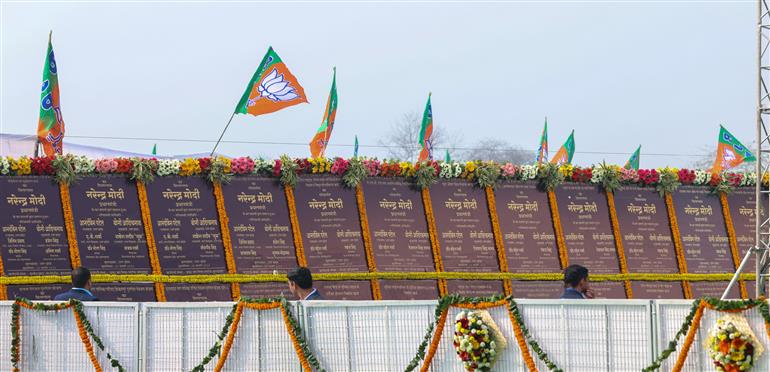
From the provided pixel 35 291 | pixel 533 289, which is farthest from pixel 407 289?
pixel 35 291

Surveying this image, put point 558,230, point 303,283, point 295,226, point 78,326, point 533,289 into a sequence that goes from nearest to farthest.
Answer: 1. point 78,326
2. point 303,283
3. point 295,226
4. point 533,289
5. point 558,230

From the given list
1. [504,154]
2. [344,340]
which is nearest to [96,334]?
[344,340]

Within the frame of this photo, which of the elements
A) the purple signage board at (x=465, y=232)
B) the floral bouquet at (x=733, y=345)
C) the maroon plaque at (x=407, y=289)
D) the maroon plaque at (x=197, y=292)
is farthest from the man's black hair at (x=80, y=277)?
the floral bouquet at (x=733, y=345)

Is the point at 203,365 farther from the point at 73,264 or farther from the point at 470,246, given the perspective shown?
the point at 470,246

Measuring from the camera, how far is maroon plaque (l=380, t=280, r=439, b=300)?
16858 mm

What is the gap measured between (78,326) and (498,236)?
7.29 metres

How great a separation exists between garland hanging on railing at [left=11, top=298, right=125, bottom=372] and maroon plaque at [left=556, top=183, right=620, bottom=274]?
8.27 meters

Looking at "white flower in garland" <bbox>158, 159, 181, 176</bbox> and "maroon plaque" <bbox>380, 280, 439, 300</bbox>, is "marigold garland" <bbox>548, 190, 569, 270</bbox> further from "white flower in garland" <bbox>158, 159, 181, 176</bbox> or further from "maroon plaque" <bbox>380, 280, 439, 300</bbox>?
"white flower in garland" <bbox>158, 159, 181, 176</bbox>

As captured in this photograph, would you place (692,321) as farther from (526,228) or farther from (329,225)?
(526,228)

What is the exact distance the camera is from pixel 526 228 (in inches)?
708

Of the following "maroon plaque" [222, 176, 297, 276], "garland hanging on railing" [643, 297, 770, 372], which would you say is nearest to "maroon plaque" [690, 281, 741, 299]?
"maroon plaque" [222, 176, 297, 276]

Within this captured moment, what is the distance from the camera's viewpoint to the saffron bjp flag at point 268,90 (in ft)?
62.1

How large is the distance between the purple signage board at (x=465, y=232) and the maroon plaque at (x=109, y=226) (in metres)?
4.34

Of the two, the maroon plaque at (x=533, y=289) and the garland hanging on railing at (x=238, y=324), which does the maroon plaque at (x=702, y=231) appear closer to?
the maroon plaque at (x=533, y=289)
